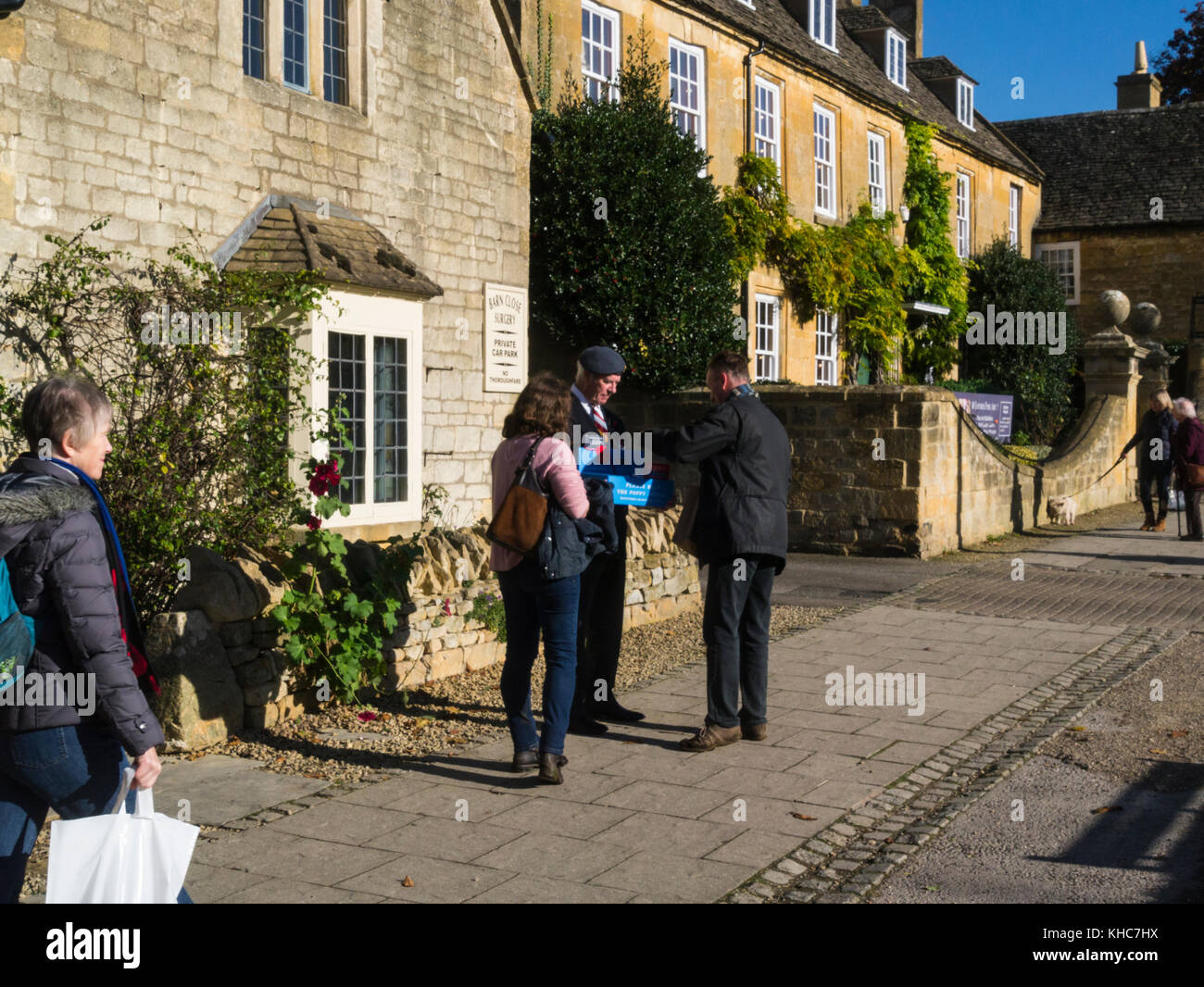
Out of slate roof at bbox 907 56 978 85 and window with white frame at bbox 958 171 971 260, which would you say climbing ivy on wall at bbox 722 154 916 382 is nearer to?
window with white frame at bbox 958 171 971 260

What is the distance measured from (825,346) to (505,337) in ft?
35.5

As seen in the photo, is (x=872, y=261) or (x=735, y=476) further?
(x=872, y=261)

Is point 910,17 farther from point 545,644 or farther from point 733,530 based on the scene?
point 545,644

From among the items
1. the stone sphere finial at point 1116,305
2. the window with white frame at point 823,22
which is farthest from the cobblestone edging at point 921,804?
the window with white frame at point 823,22

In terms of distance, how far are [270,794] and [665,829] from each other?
1758mm

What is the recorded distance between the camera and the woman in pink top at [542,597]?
5.65m

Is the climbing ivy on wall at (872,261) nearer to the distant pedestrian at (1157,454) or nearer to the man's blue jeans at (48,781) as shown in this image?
the distant pedestrian at (1157,454)

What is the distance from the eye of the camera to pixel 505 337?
537 inches

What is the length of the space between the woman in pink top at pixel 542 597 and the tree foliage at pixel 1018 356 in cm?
2430

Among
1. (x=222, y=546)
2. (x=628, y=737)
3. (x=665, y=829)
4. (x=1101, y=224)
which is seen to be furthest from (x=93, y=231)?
(x=1101, y=224)

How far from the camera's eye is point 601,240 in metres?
15.1

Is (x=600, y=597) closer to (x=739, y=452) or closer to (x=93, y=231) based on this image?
(x=739, y=452)

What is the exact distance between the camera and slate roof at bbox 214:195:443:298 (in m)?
10.3

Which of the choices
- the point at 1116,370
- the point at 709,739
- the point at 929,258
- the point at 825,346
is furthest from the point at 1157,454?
the point at 709,739
